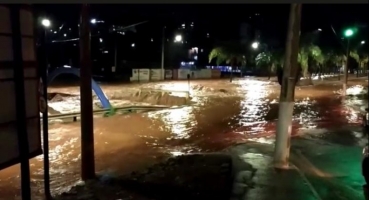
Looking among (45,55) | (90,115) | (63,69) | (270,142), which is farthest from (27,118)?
(63,69)

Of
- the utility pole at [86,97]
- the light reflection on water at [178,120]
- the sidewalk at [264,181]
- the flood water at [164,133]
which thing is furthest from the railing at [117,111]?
the sidewalk at [264,181]

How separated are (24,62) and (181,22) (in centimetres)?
7502

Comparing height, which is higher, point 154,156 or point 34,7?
point 34,7

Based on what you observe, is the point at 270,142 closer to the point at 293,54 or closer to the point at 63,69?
the point at 293,54

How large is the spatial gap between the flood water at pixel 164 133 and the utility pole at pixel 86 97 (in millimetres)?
821

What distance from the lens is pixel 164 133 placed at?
55.2 feet

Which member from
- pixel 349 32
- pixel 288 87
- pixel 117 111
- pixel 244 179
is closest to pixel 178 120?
pixel 117 111

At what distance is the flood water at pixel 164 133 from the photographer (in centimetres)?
1151

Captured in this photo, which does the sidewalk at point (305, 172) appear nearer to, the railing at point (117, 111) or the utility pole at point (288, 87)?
the utility pole at point (288, 87)

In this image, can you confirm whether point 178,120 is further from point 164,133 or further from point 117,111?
point 117,111

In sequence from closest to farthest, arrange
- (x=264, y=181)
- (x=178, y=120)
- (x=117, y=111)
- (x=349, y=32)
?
(x=264, y=181) → (x=178, y=120) → (x=349, y=32) → (x=117, y=111)

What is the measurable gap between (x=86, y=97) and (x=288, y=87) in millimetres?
4536

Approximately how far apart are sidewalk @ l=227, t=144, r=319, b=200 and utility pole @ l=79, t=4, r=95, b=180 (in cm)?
343

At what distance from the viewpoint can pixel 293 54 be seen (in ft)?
29.0
